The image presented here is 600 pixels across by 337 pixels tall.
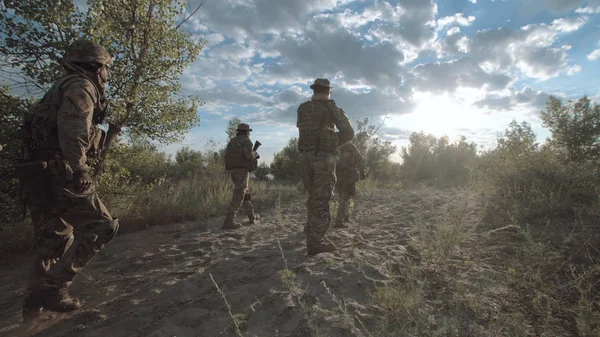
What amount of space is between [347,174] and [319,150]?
1.75 meters

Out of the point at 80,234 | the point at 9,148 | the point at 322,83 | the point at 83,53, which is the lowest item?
the point at 80,234

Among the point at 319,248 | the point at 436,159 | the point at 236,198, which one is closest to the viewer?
the point at 319,248

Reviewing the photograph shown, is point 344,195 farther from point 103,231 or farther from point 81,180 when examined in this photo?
point 81,180

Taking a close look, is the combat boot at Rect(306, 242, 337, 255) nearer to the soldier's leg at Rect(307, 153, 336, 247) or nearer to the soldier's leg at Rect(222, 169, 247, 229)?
the soldier's leg at Rect(307, 153, 336, 247)

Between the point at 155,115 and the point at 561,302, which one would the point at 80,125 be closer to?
the point at 155,115

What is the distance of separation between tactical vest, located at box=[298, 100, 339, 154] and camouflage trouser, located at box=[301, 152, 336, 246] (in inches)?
4.6

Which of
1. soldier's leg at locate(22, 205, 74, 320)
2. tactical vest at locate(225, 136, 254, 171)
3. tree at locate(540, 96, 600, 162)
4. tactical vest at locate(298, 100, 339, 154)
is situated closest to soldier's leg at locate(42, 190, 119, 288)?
soldier's leg at locate(22, 205, 74, 320)

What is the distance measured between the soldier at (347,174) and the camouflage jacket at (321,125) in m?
1.49

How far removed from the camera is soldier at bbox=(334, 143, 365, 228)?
5.34 meters

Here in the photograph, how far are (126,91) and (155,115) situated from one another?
2.31ft

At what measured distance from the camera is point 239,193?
5707 millimetres

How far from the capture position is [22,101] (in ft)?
12.9

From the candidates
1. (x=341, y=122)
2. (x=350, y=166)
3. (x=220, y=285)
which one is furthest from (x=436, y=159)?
(x=220, y=285)

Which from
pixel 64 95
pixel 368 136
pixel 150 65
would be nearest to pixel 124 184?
pixel 150 65
